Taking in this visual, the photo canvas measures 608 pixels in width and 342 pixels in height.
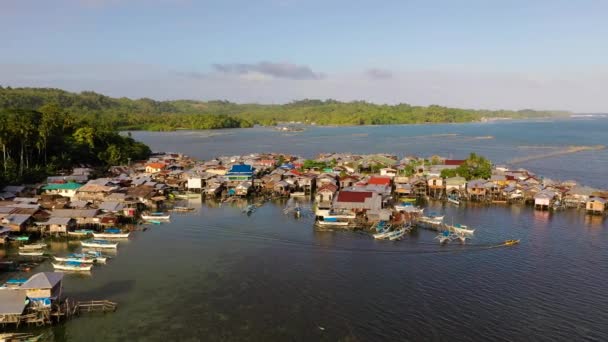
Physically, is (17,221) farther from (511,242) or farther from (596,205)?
(596,205)

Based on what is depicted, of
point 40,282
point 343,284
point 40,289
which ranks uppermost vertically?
point 40,282

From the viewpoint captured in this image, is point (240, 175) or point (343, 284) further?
point (240, 175)

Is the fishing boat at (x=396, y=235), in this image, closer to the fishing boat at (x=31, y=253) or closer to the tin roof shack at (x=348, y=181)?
the tin roof shack at (x=348, y=181)

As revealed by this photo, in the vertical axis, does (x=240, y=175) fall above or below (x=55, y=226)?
above

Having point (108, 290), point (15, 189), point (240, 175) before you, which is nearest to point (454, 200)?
point (240, 175)

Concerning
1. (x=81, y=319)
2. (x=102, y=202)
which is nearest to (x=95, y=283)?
(x=81, y=319)

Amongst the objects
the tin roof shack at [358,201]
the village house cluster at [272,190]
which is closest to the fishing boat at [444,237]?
the village house cluster at [272,190]

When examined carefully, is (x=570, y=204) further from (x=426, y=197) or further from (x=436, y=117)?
(x=436, y=117)
